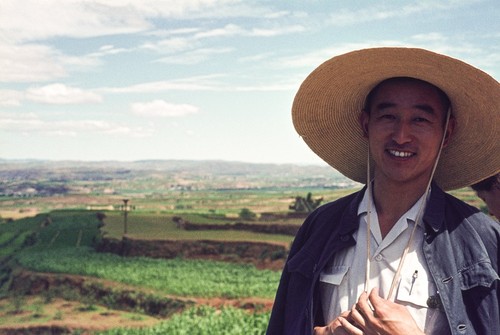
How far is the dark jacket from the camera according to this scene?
1.72 metres

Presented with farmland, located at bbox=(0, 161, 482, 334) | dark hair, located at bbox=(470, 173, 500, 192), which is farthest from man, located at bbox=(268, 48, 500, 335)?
farmland, located at bbox=(0, 161, 482, 334)

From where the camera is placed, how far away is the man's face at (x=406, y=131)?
190 cm

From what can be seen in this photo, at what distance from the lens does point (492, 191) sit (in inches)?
97.3

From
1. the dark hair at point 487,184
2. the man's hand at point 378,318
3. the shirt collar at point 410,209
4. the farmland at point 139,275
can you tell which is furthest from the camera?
the farmland at point 139,275

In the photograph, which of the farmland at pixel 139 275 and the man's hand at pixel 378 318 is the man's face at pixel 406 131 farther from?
the farmland at pixel 139 275

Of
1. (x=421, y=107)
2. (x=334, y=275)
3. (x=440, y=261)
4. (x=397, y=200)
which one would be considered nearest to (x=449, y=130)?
(x=421, y=107)

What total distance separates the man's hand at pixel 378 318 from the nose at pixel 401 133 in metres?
0.50

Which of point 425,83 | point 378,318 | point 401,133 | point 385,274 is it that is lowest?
point 378,318

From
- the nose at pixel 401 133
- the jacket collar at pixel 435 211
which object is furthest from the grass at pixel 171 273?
the nose at pixel 401 133

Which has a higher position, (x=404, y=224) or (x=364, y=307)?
(x=404, y=224)

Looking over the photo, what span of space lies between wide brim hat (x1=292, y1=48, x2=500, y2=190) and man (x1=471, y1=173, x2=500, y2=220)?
144 mm

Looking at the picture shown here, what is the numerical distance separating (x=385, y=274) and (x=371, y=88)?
783 millimetres

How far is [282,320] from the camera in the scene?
220 cm

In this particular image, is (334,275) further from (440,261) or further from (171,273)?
(171,273)
